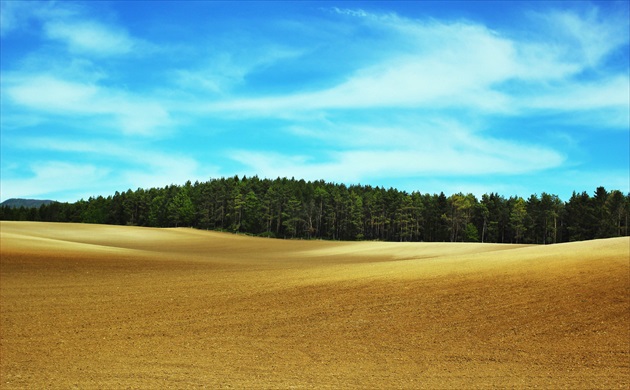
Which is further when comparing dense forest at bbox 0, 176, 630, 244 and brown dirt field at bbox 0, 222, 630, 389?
dense forest at bbox 0, 176, 630, 244

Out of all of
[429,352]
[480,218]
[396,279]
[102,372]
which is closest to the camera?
[102,372]

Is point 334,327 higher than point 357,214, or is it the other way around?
point 357,214

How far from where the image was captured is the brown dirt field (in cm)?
1018

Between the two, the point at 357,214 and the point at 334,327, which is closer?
the point at 334,327

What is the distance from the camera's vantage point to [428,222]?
112m

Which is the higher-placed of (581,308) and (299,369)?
(581,308)

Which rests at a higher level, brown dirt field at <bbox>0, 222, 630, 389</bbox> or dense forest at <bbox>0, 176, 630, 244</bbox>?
dense forest at <bbox>0, 176, 630, 244</bbox>

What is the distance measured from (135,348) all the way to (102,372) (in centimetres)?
169

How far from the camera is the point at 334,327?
538 inches

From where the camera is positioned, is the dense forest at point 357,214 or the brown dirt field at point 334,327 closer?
the brown dirt field at point 334,327

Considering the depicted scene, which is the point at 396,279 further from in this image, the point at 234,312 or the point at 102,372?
the point at 102,372

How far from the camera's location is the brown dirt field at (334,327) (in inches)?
401

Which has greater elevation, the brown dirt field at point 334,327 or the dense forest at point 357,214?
the dense forest at point 357,214

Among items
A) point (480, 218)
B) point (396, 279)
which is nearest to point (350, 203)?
point (480, 218)
